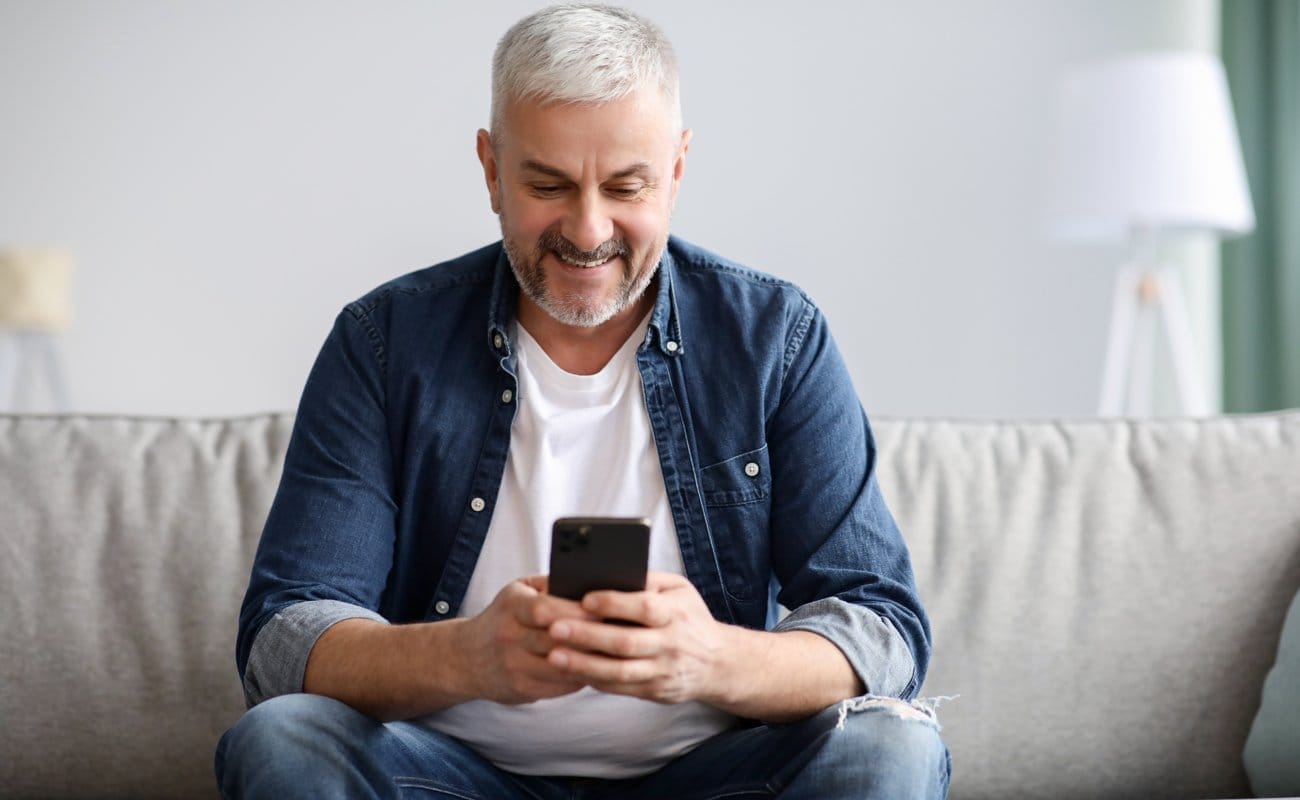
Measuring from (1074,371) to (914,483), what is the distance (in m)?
2.13

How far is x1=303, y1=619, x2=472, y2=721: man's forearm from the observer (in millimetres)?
1185

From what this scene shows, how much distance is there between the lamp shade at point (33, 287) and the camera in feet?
11.0

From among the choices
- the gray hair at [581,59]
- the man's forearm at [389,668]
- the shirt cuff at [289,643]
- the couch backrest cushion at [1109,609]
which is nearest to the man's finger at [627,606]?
the man's forearm at [389,668]

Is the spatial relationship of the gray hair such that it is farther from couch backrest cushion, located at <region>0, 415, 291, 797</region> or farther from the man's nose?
couch backrest cushion, located at <region>0, 415, 291, 797</region>

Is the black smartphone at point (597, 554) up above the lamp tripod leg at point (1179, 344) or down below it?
above

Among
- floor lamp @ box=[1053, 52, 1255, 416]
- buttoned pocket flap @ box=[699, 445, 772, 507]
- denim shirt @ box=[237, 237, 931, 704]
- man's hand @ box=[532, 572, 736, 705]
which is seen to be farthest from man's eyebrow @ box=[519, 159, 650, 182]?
floor lamp @ box=[1053, 52, 1255, 416]

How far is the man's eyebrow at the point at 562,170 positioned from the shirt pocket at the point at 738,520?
32 cm

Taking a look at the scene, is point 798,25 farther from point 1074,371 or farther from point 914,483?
point 914,483

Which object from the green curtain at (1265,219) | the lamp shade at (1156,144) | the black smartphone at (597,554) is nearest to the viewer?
the black smartphone at (597,554)

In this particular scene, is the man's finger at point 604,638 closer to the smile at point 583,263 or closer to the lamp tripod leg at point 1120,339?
the smile at point 583,263

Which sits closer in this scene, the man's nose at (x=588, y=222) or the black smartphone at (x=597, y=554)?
the black smartphone at (x=597, y=554)

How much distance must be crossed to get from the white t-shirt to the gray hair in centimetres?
27

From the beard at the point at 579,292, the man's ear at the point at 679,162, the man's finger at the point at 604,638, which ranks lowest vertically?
the man's finger at the point at 604,638

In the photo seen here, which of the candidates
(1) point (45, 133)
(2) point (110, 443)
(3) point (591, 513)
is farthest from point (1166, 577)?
(1) point (45, 133)
